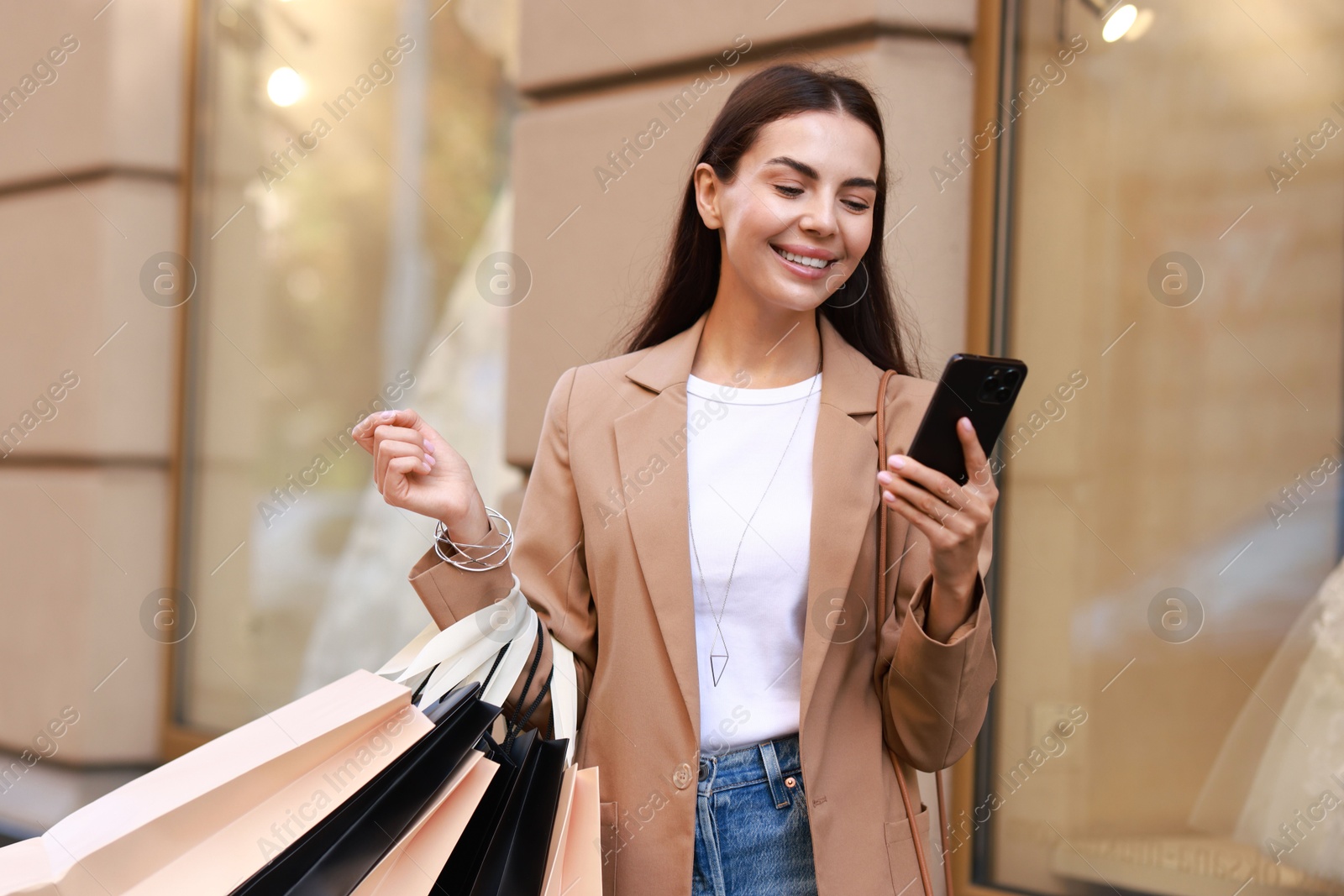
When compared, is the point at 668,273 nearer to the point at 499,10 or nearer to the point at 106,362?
the point at 499,10

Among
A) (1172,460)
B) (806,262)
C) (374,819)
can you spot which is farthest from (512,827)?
(1172,460)

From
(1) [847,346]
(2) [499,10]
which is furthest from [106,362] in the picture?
(1) [847,346]

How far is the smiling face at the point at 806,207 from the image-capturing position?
1.66 meters

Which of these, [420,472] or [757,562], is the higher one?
[420,472]

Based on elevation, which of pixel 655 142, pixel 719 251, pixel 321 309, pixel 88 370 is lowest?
pixel 719 251

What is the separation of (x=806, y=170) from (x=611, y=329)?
1780 mm

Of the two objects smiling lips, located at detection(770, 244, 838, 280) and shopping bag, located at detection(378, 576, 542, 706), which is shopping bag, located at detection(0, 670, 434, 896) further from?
smiling lips, located at detection(770, 244, 838, 280)

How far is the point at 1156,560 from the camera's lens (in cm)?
286

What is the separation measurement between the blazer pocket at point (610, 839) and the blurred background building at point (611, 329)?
114 cm

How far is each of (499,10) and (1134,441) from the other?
9.91 ft

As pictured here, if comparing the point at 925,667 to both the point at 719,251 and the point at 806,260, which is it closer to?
the point at 806,260

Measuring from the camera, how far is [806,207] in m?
1.66

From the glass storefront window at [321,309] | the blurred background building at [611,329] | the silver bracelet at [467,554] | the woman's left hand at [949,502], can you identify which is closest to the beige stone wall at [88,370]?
the blurred background building at [611,329]

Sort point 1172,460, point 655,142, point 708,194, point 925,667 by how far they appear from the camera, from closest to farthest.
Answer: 1. point 925,667
2. point 708,194
3. point 1172,460
4. point 655,142
